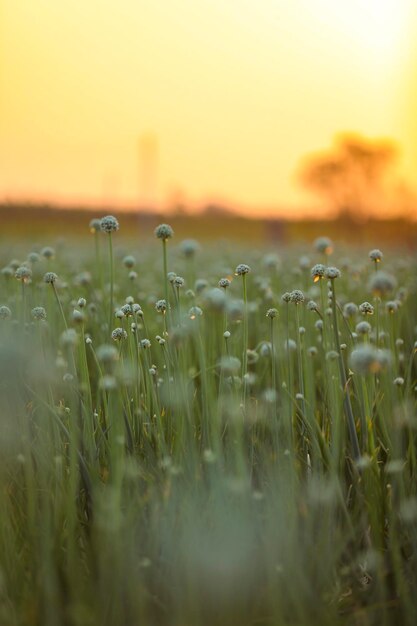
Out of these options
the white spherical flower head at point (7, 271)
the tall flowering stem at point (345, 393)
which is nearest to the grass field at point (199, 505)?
the tall flowering stem at point (345, 393)

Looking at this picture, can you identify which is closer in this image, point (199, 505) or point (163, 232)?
point (199, 505)

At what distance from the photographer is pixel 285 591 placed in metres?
1.45

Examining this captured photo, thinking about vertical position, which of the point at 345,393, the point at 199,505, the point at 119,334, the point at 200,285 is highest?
the point at 200,285

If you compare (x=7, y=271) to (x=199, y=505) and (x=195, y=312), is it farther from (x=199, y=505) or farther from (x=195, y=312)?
(x=199, y=505)

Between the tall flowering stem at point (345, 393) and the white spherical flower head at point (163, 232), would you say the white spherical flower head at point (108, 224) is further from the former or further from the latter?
the tall flowering stem at point (345, 393)

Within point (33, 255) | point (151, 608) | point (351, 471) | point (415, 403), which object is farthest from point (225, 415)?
point (33, 255)

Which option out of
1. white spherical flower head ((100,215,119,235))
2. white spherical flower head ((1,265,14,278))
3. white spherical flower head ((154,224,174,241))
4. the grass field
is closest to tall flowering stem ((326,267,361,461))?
the grass field

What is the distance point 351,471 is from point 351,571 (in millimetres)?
401

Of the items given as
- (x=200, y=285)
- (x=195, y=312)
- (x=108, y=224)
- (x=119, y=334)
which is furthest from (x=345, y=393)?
(x=200, y=285)

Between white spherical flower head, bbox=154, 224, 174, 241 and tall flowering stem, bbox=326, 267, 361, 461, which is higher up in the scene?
white spherical flower head, bbox=154, 224, 174, 241

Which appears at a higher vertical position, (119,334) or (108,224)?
(108,224)

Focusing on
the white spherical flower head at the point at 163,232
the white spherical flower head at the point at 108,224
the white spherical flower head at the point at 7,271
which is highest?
the white spherical flower head at the point at 108,224

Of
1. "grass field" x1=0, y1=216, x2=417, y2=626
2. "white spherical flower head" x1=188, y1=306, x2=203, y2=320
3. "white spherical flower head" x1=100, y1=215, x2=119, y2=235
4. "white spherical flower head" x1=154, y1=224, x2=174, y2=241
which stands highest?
"white spherical flower head" x1=100, y1=215, x2=119, y2=235

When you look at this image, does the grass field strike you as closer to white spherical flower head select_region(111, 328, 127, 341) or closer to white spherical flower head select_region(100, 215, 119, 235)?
white spherical flower head select_region(111, 328, 127, 341)
